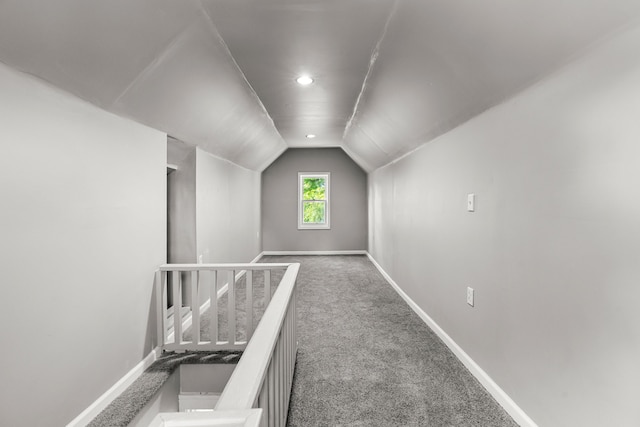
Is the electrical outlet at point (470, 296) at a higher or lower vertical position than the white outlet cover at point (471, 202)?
lower

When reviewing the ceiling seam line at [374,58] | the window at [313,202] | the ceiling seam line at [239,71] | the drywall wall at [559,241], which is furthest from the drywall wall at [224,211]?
the drywall wall at [559,241]

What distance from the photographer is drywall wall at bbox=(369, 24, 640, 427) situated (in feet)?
3.96

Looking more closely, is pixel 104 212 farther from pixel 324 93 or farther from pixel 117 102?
pixel 324 93

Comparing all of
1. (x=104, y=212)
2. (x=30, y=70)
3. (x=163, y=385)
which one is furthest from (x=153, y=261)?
(x=30, y=70)

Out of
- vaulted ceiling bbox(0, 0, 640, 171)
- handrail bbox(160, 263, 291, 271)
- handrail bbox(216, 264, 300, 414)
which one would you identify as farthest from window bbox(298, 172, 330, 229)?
handrail bbox(216, 264, 300, 414)

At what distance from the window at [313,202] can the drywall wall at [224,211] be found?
1289mm

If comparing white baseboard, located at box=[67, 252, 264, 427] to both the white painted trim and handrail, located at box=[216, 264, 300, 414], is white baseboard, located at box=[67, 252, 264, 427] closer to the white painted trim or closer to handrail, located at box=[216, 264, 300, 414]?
the white painted trim

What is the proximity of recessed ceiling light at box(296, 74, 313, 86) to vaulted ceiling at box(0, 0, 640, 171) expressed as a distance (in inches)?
2.5

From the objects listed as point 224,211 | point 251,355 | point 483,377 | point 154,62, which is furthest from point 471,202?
point 224,211

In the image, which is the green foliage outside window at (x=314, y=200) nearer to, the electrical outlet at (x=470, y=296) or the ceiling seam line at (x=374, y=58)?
the ceiling seam line at (x=374, y=58)

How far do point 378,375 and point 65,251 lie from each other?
2.03m

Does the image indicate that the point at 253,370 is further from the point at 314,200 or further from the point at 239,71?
the point at 314,200

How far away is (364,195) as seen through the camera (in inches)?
299

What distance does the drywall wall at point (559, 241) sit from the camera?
3.96 ft
